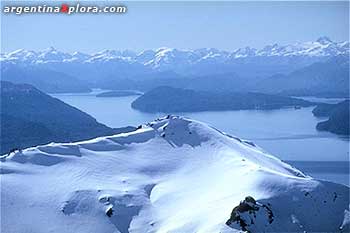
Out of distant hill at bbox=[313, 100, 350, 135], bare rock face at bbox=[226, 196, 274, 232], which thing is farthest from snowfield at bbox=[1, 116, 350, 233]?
distant hill at bbox=[313, 100, 350, 135]

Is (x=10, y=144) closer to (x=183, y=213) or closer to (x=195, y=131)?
(x=195, y=131)

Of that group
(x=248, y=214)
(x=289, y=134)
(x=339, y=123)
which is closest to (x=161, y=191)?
(x=248, y=214)

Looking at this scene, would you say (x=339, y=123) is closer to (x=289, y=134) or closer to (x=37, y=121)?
(x=289, y=134)

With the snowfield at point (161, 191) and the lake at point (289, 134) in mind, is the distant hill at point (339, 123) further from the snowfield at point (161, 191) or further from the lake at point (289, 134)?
the snowfield at point (161, 191)

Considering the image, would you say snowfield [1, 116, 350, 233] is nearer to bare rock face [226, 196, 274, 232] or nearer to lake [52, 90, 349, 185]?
bare rock face [226, 196, 274, 232]

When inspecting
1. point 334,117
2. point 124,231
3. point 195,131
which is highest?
point 195,131

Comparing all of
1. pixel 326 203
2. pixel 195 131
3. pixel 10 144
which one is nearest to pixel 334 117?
pixel 10 144
